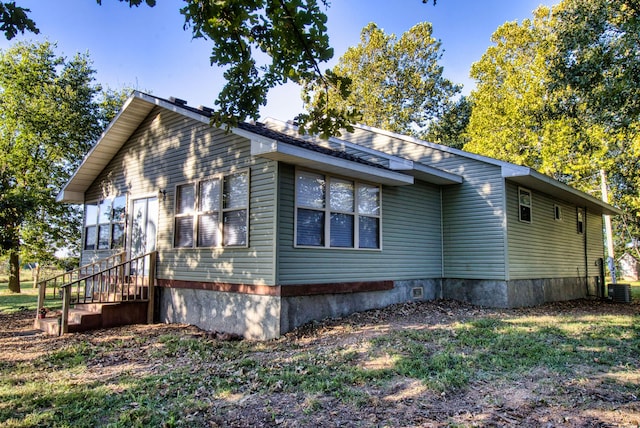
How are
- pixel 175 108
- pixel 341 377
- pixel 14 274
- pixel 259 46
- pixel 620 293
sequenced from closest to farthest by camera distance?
pixel 259 46
pixel 341 377
pixel 175 108
pixel 620 293
pixel 14 274

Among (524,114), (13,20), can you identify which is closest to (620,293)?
(524,114)

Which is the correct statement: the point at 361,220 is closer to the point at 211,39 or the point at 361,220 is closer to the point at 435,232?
the point at 435,232

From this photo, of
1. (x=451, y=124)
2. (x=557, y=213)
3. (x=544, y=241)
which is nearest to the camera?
(x=544, y=241)

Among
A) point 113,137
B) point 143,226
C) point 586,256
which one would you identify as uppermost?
point 113,137

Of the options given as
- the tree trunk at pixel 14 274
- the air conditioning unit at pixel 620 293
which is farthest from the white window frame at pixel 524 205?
the tree trunk at pixel 14 274

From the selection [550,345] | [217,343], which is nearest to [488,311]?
[550,345]

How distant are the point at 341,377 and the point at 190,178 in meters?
6.06

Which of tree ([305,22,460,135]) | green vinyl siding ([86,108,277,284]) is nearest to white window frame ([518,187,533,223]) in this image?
green vinyl siding ([86,108,277,284])

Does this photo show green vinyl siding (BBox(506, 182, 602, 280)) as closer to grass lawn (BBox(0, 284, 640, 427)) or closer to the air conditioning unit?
the air conditioning unit

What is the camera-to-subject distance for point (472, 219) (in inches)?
438

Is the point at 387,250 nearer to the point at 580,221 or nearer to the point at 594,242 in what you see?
the point at 580,221

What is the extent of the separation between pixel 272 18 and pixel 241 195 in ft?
16.0

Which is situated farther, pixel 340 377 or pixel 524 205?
pixel 524 205

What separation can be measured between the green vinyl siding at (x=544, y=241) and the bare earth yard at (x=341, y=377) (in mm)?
3240
